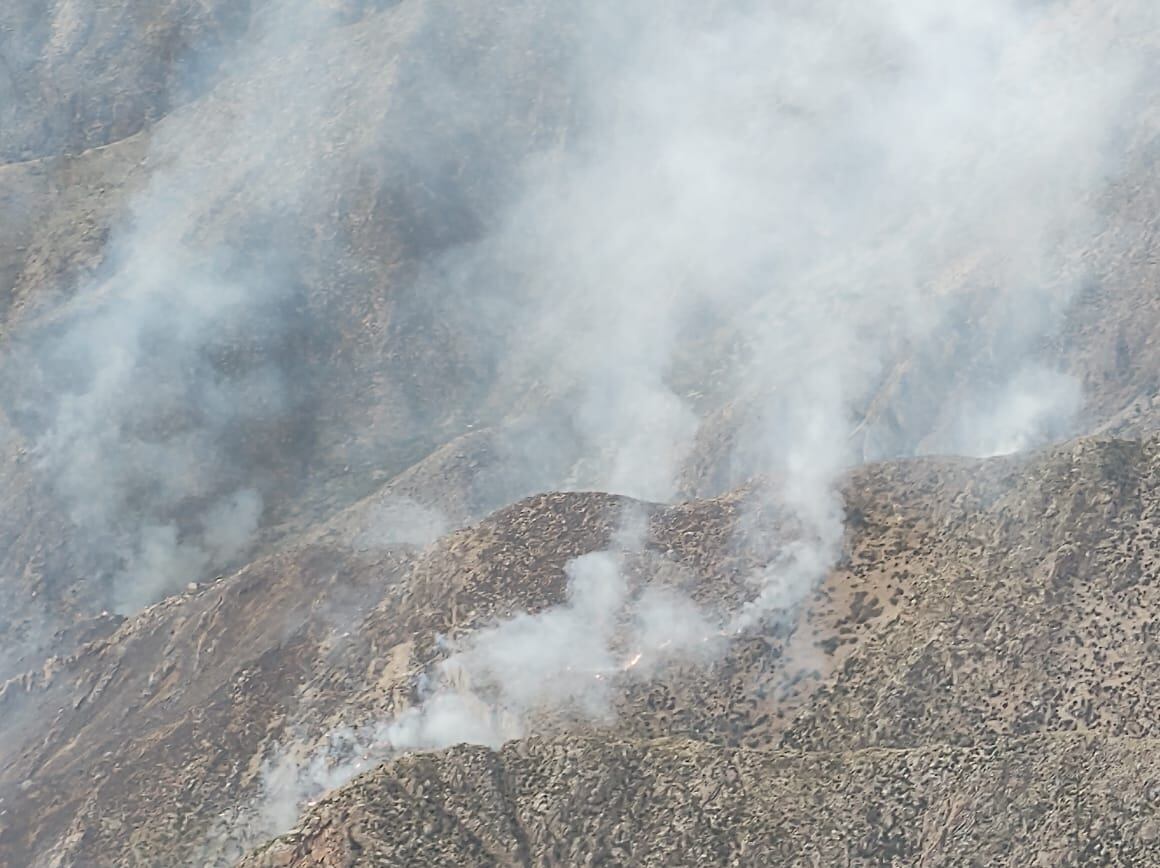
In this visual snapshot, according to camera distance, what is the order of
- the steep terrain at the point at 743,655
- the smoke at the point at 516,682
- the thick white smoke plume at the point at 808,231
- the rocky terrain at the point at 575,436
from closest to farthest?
the steep terrain at the point at 743,655
the rocky terrain at the point at 575,436
the smoke at the point at 516,682
the thick white smoke plume at the point at 808,231

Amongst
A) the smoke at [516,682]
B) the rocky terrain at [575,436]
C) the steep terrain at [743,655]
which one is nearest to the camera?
the steep terrain at [743,655]

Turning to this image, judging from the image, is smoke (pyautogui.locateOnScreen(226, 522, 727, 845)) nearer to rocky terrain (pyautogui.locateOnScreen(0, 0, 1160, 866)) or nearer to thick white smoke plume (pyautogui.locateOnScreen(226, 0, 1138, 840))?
rocky terrain (pyautogui.locateOnScreen(0, 0, 1160, 866))

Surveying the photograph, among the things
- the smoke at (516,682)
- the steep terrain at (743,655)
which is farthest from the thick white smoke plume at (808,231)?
the smoke at (516,682)

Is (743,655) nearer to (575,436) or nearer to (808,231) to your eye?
(575,436)

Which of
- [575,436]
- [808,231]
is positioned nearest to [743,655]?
[575,436]

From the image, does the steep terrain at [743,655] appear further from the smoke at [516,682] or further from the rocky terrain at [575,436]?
the smoke at [516,682]

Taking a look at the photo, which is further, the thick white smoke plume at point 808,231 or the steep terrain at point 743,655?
the thick white smoke plume at point 808,231

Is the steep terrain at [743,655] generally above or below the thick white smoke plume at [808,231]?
above

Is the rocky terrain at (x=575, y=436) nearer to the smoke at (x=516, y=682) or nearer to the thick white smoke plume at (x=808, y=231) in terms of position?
the smoke at (x=516, y=682)
